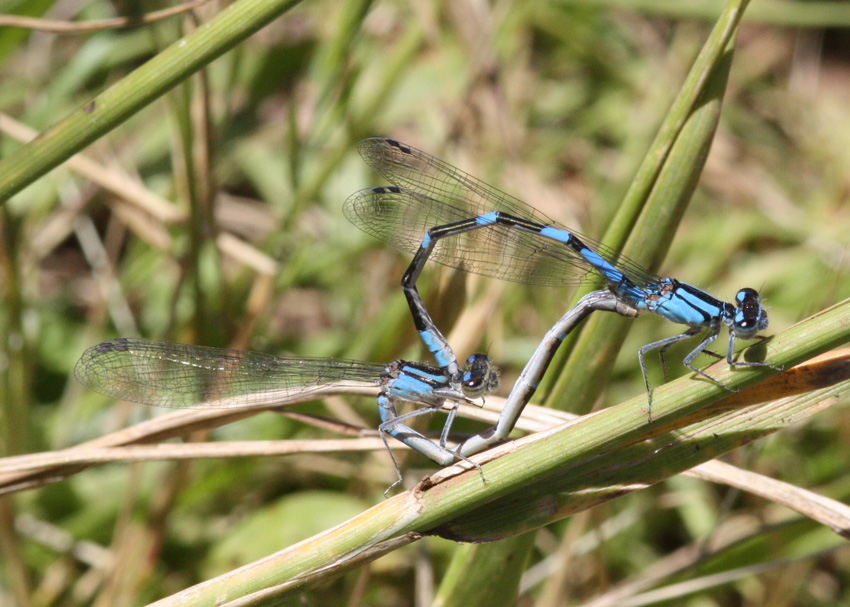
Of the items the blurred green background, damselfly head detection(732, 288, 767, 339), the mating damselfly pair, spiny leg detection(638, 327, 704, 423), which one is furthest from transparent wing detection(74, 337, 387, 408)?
damselfly head detection(732, 288, 767, 339)

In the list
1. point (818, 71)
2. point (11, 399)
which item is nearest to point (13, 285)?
point (11, 399)

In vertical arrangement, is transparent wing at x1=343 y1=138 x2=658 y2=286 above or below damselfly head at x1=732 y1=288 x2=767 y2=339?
above

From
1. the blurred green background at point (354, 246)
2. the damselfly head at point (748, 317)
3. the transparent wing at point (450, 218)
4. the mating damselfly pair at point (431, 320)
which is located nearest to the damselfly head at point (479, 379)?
the mating damselfly pair at point (431, 320)

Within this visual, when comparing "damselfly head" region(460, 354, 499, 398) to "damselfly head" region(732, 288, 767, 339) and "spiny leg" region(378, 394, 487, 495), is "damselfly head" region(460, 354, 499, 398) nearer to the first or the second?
"spiny leg" region(378, 394, 487, 495)

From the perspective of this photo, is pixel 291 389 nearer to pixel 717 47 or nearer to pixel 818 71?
pixel 717 47

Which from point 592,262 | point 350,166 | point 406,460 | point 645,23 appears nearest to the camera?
point 592,262

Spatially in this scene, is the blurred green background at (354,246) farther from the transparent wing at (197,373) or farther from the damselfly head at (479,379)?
the transparent wing at (197,373)

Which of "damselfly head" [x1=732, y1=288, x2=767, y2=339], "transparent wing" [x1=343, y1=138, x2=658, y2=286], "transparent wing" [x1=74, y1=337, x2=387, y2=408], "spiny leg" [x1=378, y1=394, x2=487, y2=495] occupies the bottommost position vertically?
"spiny leg" [x1=378, y1=394, x2=487, y2=495]
